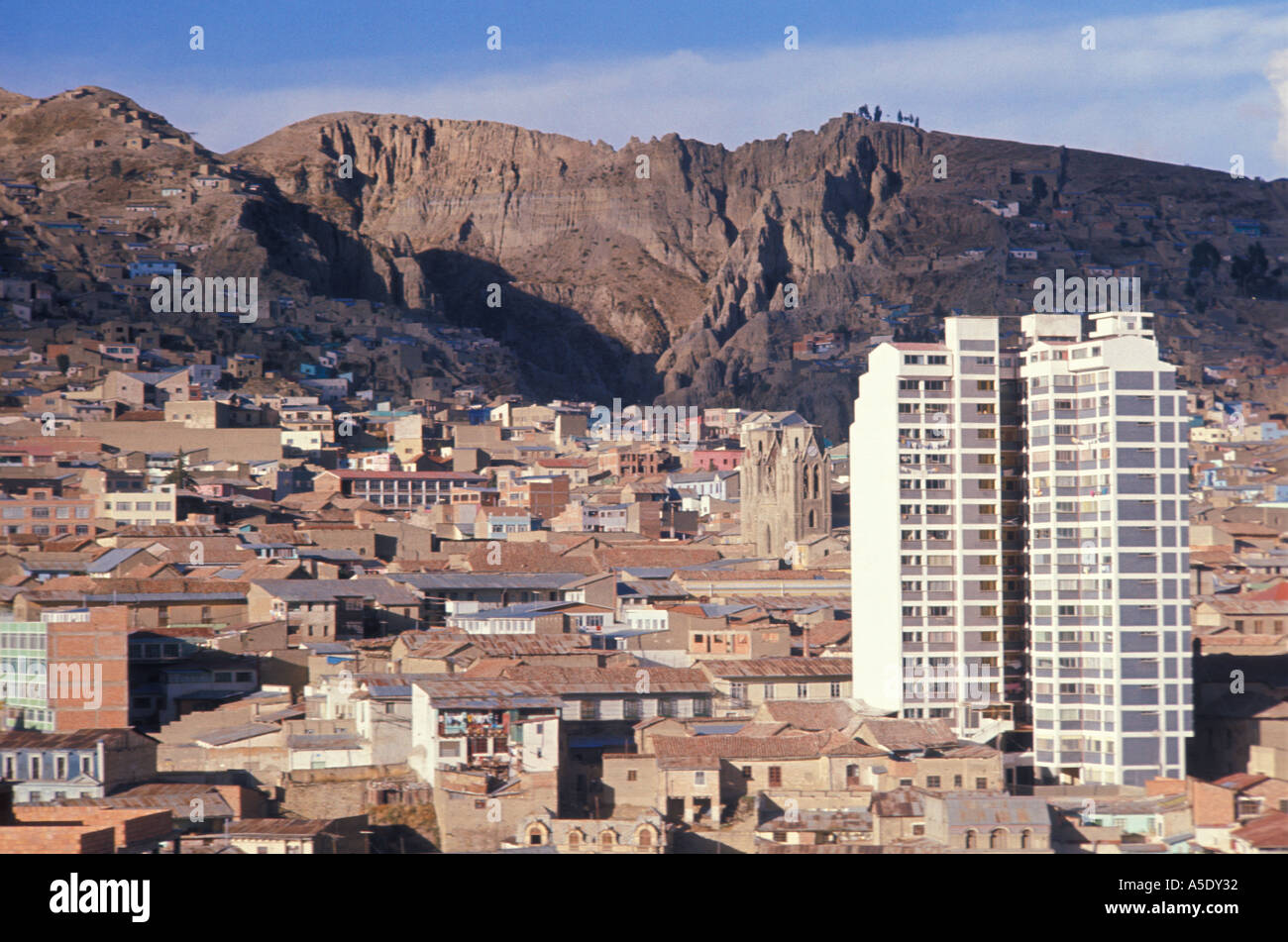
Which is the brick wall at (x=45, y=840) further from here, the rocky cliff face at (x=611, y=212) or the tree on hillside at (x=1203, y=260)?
the tree on hillside at (x=1203, y=260)

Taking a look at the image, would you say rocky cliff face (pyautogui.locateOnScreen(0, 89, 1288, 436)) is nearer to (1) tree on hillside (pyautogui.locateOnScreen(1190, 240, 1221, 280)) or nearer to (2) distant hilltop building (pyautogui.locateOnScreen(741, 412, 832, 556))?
(1) tree on hillside (pyautogui.locateOnScreen(1190, 240, 1221, 280))

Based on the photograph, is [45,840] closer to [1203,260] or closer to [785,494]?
[785,494]

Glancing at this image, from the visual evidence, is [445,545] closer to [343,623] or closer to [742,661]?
[343,623]

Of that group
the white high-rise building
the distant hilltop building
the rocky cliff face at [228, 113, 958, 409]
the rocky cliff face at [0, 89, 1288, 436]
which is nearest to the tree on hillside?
the rocky cliff face at [0, 89, 1288, 436]

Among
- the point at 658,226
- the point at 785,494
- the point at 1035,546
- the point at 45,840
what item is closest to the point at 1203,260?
the point at 658,226

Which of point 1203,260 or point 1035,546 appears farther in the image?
point 1203,260

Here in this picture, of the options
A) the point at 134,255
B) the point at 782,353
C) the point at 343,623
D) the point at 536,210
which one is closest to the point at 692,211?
the point at 536,210
